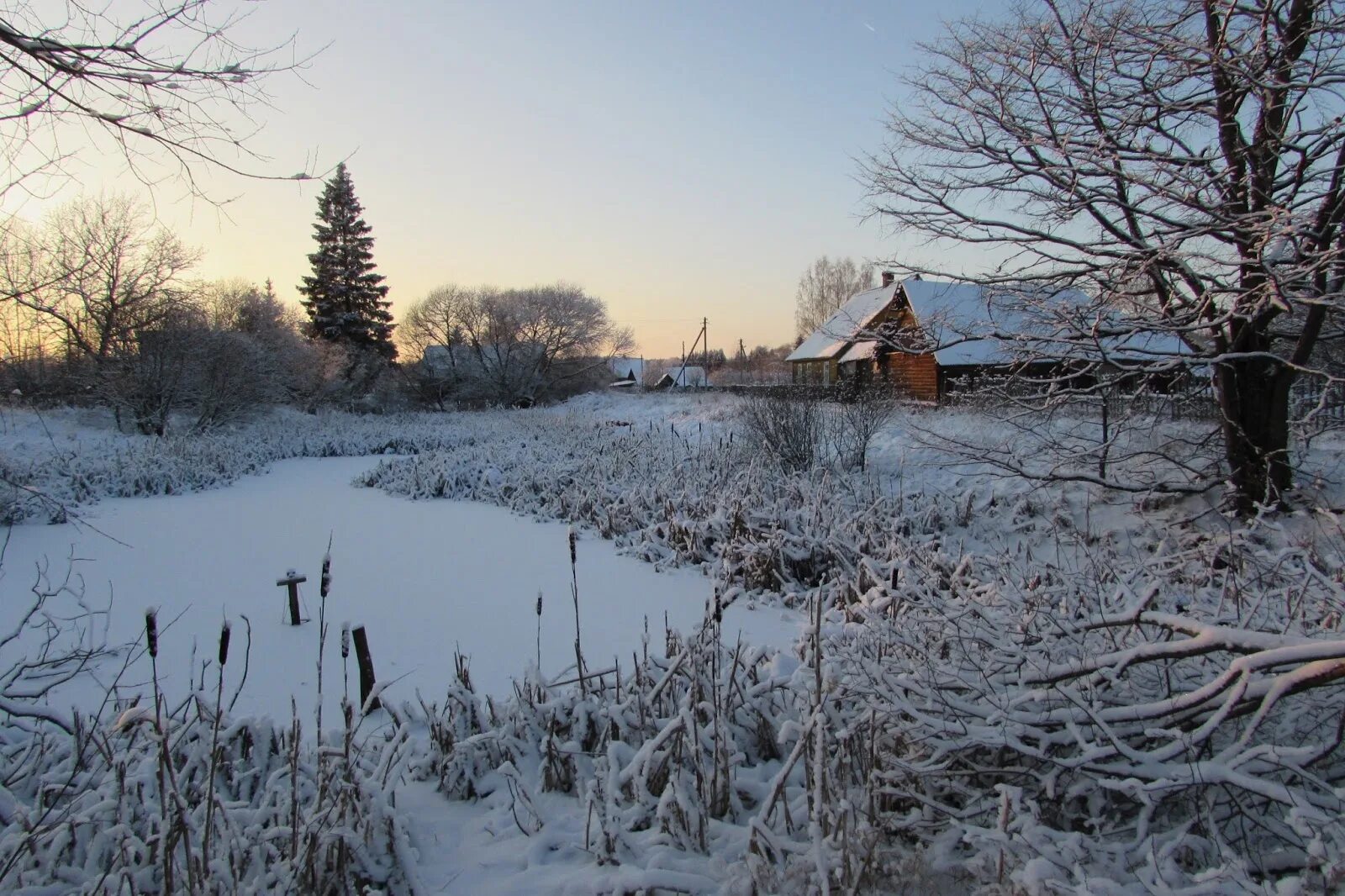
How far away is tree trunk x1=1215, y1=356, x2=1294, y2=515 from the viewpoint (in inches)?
298

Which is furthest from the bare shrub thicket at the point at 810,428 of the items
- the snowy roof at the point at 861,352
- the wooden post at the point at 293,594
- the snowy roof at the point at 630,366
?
the snowy roof at the point at 630,366

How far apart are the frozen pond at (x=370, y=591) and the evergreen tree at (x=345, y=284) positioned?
23023 millimetres

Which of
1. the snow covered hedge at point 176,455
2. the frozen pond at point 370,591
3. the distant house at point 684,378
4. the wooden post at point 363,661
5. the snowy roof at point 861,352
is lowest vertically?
the frozen pond at point 370,591

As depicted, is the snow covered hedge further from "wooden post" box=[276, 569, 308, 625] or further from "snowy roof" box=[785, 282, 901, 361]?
"snowy roof" box=[785, 282, 901, 361]

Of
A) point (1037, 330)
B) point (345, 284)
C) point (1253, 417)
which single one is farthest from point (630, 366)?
point (1253, 417)

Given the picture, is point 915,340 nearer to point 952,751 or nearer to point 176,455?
point 952,751

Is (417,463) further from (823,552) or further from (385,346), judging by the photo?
(385,346)

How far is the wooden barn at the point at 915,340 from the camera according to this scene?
8.08m

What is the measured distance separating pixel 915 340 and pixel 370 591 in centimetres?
685

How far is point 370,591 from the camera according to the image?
6.63 m

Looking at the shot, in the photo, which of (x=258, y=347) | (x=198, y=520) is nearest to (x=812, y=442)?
(x=198, y=520)

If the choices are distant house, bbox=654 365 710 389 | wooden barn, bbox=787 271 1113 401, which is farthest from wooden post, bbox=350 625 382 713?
distant house, bbox=654 365 710 389

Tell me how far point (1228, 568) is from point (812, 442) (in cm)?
797

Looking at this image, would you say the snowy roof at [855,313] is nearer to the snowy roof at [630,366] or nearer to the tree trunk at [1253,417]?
the tree trunk at [1253,417]
